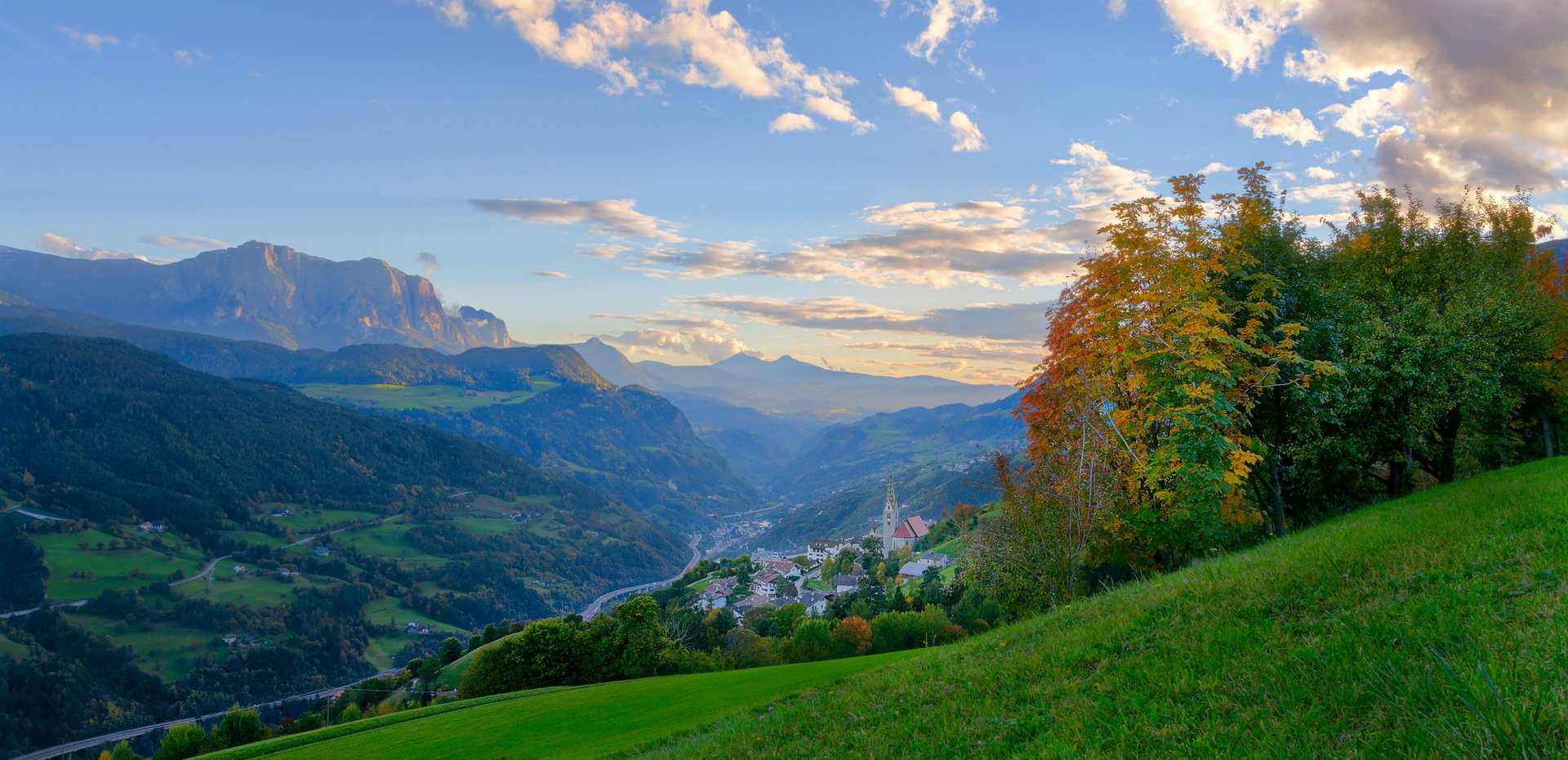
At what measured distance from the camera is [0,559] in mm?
140875

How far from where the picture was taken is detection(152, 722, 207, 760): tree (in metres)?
37.6

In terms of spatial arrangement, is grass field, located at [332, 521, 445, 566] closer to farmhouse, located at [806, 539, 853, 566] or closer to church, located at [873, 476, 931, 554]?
farmhouse, located at [806, 539, 853, 566]

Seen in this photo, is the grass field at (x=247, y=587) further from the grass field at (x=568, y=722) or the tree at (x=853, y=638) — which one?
the grass field at (x=568, y=722)

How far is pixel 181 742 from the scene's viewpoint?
38.5 meters

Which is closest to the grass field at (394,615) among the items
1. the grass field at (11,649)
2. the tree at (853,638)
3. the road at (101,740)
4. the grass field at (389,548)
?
the grass field at (389,548)

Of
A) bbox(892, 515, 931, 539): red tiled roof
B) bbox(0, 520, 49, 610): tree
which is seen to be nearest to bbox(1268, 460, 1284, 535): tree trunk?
bbox(892, 515, 931, 539): red tiled roof

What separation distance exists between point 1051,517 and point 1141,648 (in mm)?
13006

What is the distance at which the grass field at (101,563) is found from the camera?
13750cm

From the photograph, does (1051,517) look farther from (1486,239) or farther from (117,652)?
(117,652)

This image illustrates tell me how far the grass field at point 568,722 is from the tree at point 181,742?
21753mm

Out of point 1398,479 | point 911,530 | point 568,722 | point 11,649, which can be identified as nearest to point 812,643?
point 568,722

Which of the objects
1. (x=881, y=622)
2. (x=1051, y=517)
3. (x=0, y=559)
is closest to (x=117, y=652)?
(x=0, y=559)

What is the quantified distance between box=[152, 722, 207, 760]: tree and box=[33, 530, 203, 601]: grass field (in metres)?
142

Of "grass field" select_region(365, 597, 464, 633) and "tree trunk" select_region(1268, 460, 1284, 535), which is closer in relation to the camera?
"tree trunk" select_region(1268, 460, 1284, 535)
